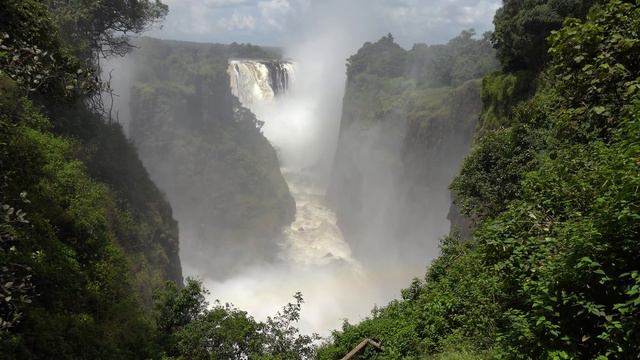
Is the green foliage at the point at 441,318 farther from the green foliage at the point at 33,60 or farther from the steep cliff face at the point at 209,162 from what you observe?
the steep cliff face at the point at 209,162

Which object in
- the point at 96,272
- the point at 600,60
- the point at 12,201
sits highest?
the point at 600,60

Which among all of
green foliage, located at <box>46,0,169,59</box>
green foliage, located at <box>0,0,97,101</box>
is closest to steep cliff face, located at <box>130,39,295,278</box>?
green foliage, located at <box>46,0,169,59</box>

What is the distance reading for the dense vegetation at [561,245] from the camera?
4535mm

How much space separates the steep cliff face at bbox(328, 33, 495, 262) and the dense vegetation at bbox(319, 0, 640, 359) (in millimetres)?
18449

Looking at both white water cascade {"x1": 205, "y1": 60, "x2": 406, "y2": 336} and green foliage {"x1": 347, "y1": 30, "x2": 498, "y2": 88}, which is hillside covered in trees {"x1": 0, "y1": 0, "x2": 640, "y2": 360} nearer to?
white water cascade {"x1": 205, "y1": 60, "x2": 406, "y2": 336}

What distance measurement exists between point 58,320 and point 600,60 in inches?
425

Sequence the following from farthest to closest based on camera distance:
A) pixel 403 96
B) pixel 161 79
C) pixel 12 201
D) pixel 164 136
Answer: pixel 161 79 → pixel 164 136 → pixel 403 96 → pixel 12 201

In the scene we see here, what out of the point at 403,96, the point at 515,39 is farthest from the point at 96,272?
the point at 403,96

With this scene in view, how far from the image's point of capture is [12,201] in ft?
31.2

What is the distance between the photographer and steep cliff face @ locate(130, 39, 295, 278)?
6644 centimetres

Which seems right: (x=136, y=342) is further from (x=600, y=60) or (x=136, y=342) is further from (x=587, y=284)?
(x=600, y=60)

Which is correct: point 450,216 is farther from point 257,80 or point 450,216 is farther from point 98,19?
point 257,80

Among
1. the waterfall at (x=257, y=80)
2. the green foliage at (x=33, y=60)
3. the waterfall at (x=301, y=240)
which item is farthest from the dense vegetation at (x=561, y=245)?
the waterfall at (x=257, y=80)

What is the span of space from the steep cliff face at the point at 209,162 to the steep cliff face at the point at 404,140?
11.2 m
